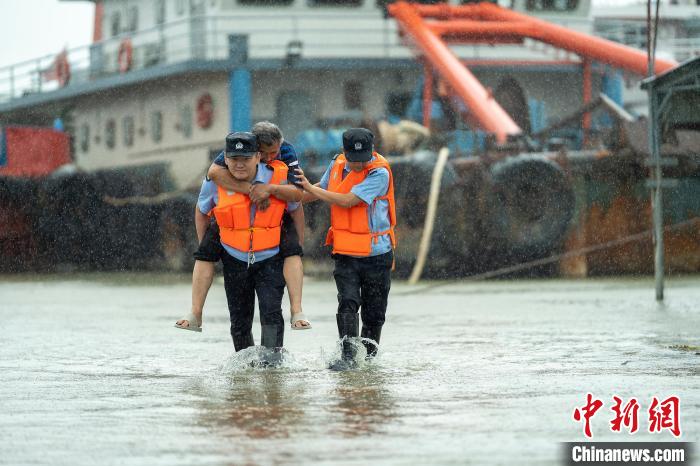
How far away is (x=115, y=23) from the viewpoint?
36.2m

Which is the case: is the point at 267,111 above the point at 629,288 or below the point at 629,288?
above

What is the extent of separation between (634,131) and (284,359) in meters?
15.6

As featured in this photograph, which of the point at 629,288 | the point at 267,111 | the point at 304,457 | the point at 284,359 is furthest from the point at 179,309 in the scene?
the point at 267,111

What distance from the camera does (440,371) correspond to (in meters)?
8.20

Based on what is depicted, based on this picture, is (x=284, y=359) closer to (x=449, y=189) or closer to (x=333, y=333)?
(x=333, y=333)

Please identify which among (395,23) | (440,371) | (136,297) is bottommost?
(136,297)

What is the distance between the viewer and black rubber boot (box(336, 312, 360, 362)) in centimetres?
832

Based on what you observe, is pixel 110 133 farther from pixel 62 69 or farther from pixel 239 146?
pixel 239 146

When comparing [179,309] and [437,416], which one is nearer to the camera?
[437,416]

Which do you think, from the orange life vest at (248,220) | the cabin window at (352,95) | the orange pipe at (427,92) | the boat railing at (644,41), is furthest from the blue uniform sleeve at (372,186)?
the boat railing at (644,41)

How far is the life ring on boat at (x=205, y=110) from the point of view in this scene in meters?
29.8

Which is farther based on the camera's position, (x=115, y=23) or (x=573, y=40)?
(x=115, y=23)

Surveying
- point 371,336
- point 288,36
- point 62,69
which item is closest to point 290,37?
point 288,36

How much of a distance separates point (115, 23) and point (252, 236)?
28.9 m
